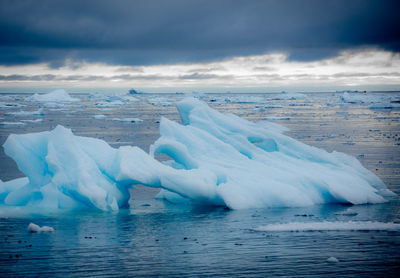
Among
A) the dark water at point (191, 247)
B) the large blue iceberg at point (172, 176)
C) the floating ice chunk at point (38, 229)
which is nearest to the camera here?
the dark water at point (191, 247)

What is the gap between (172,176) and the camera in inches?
372

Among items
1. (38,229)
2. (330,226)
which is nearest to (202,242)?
(330,226)

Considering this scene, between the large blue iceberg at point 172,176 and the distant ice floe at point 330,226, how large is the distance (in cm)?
162

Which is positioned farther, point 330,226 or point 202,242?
point 330,226

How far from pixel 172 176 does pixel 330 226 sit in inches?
126

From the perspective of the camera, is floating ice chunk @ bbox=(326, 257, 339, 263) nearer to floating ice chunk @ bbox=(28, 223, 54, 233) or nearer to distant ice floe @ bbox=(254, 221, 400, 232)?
distant ice floe @ bbox=(254, 221, 400, 232)

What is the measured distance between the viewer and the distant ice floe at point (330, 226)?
7965 millimetres

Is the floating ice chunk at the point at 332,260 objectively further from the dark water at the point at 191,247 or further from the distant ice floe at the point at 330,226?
the distant ice floe at the point at 330,226

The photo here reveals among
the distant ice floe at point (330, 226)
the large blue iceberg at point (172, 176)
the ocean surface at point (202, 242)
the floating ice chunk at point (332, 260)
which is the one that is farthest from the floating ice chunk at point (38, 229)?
the floating ice chunk at point (332, 260)

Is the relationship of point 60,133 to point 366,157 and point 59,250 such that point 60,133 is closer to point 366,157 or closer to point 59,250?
point 59,250

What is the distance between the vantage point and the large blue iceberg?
375 inches

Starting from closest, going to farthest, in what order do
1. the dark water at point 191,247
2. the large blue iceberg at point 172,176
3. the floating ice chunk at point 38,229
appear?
the dark water at point 191,247 → the floating ice chunk at point 38,229 → the large blue iceberg at point 172,176

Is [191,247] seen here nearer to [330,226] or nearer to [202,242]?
[202,242]

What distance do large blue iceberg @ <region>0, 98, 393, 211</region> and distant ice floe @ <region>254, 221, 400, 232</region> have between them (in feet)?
5.30
